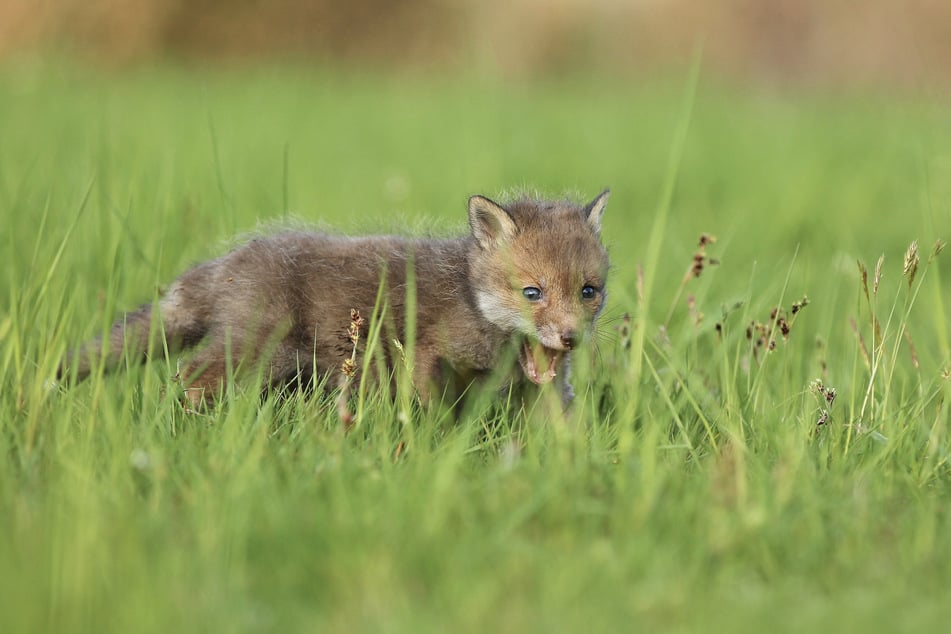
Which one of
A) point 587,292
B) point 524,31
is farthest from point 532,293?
point 524,31

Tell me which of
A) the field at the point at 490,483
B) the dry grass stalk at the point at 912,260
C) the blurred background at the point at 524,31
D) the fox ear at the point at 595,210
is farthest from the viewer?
the blurred background at the point at 524,31

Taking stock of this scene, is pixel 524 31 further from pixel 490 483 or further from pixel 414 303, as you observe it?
pixel 490 483

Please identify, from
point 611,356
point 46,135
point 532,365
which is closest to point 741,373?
point 611,356

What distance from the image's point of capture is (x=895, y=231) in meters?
8.71

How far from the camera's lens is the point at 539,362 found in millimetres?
4832

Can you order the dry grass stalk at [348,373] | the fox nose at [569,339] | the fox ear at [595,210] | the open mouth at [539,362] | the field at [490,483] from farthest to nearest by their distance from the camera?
the fox ear at [595,210] → the open mouth at [539,362] → the fox nose at [569,339] → the dry grass stalk at [348,373] → the field at [490,483]

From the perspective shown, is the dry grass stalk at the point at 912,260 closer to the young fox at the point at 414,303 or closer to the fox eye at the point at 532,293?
the young fox at the point at 414,303

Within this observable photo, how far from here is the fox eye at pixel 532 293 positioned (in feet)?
15.8

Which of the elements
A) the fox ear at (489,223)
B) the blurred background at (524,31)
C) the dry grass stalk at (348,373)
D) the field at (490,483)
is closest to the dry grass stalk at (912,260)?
the field at (490,483)

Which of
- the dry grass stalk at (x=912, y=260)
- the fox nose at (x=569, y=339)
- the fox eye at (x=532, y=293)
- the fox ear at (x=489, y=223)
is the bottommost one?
the fox nose at (x=569, y=339)

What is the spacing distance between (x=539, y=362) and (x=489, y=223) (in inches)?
25.3

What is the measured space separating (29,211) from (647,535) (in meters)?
4.71

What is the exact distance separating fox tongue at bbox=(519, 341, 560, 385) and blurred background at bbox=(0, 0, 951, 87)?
16262 millimetres

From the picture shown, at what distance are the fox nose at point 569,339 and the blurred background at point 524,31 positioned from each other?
16.5 meters
